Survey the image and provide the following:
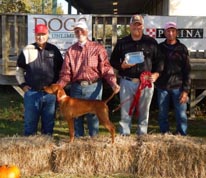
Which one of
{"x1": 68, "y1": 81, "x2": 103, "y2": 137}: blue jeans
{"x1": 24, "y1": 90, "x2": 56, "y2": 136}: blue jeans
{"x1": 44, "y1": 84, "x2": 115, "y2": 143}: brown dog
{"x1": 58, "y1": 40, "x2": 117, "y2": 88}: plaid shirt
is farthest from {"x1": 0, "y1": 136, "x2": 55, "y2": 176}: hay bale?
{"x1": 58, "y1": 40, "x2": 117, "y2": 88}: plaid shirt

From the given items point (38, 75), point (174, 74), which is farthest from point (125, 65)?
point (38, 75)

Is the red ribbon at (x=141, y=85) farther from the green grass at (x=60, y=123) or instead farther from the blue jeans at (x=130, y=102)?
the green grass at (x=60, y=123)

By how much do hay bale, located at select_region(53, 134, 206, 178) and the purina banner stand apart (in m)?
3.92

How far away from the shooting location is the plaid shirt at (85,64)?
16.7ft

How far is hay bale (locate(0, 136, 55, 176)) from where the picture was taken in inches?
184

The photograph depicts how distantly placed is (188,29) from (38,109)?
14.1 feet

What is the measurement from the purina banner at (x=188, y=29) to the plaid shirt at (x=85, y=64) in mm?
3351

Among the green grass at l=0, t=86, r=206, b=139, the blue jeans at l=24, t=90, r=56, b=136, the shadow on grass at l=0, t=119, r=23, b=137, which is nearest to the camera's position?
the blue jeans at l=24, t=90, r=56, b=136

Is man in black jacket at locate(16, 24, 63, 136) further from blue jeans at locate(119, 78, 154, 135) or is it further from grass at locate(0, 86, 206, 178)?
grass at locate(0, 86, 206, 178)

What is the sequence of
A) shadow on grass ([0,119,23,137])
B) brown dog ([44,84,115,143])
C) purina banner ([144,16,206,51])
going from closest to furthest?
brown dog ([44,84,115,143]) < shadow on grass ([0,119,23,137]) < purina banner ([144,16,206,51])

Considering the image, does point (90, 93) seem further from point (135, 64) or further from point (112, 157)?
point (112, 157)

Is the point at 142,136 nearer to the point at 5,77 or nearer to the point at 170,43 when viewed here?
the point at 170,43

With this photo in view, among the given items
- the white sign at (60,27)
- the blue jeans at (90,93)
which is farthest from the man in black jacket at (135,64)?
the white sign at (60,27)

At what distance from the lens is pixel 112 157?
15.4 feet
